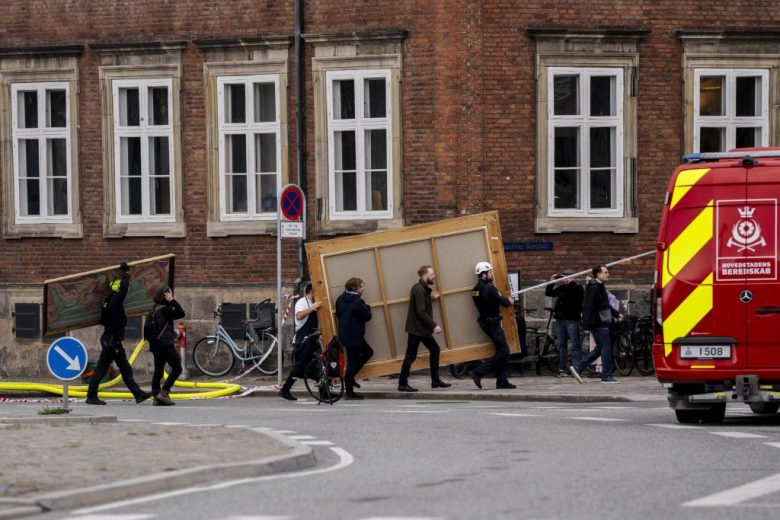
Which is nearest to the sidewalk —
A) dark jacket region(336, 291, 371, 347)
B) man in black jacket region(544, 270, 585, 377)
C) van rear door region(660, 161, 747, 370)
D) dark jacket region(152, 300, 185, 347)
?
van rear door region(660, 161, 747, 370)

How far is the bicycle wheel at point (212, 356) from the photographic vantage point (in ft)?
98.7

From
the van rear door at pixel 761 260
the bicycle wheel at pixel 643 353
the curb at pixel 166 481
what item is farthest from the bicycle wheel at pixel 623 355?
→ the curb at pixel 166 481

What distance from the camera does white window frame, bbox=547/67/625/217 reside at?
29.5 meters

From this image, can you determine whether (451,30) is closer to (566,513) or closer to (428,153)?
Answer: (428,153)

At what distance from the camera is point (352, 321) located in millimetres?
24938

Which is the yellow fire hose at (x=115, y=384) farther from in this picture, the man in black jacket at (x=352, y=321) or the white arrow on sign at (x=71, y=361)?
the white arrow on sign at (x=71, y=361)

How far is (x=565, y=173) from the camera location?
97.8 ft

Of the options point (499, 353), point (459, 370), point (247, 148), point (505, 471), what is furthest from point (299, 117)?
point (505, 471)

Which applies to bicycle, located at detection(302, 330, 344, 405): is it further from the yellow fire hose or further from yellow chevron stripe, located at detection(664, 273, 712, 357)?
yellow chevron stripe, located at detection(664, 273, 712, 357)

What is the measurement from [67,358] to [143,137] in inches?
432

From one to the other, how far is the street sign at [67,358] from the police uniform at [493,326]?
6870 mm

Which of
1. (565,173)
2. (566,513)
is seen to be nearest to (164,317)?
(565,173)

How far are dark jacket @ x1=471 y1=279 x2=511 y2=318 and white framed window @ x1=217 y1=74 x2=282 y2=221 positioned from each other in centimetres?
596

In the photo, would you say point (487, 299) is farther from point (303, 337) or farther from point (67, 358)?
point (67, 358)
